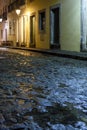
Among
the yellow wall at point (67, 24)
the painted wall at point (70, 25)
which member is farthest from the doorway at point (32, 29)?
the painted wall at point (70, 25)

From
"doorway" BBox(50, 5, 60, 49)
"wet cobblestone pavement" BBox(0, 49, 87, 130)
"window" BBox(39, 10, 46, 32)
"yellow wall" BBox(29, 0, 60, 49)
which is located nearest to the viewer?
"wet cobblestone pavement" BBox(0, 49, 87, 130)

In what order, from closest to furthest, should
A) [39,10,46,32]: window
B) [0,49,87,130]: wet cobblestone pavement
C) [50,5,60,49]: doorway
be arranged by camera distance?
[0,49,87,130]: wet cobblestone pavement → [50,5,60,49]: doorway → [39,10,46,32]: window

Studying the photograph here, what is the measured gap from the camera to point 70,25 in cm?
1984

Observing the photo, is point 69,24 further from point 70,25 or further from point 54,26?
point 54,26

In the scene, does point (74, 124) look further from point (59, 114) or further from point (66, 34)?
point (66, 34)

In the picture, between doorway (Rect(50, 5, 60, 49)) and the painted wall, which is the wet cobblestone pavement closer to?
the painted wall

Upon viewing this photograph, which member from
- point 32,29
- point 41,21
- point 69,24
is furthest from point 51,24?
point 32,29

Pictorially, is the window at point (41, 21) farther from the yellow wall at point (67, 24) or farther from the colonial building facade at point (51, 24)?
the yellow wall at point (67, 24)

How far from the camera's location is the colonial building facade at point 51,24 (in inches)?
727

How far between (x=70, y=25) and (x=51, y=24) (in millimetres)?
3708

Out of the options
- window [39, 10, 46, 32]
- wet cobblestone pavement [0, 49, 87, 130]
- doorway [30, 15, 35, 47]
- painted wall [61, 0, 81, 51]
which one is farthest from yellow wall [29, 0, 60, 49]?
wet cobblestone pavement [0, 49, 87, 130]

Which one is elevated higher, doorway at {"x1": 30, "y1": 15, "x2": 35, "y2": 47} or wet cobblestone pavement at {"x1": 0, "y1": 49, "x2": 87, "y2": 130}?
doorway at {"x1": 30, "y1": 15, "x2": 35, "y2": 47}

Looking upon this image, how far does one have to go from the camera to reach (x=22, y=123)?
3.28 meters

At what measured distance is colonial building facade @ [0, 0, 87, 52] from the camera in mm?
18469
